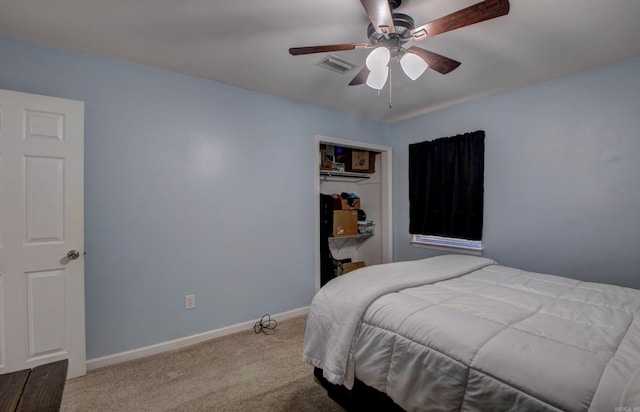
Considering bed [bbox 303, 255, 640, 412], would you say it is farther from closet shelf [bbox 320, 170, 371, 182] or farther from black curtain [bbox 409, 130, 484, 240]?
closet shelf [bbox 320, 170, 371, 182]

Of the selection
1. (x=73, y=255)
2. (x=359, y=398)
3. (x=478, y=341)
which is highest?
(x=73, y=255)

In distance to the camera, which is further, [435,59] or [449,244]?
[449,244]

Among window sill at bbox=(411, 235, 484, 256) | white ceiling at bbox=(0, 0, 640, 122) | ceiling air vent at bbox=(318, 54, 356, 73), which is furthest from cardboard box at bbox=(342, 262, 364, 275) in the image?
ceiling air vent at bbox=(318, 54, 356, 73)

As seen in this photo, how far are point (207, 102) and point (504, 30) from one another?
2412 mm

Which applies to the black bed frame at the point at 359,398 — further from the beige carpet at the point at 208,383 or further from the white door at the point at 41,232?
the white door at the point at 41,232

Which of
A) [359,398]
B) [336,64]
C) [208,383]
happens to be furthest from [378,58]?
[208,383]

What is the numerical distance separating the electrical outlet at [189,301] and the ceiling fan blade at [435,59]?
2.60 metres

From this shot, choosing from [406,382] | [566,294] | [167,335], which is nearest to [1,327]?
[167,335]

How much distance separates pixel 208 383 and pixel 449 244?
2.87m

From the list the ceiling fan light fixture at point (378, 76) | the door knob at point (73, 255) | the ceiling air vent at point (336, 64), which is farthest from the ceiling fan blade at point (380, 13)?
the door knob at point (73, 255)

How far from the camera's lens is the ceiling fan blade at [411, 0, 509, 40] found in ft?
4.32

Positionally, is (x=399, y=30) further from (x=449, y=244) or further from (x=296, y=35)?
(x=449, y=244)

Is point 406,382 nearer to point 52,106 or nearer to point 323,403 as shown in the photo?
point 323,403

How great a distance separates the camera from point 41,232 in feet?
6.76
